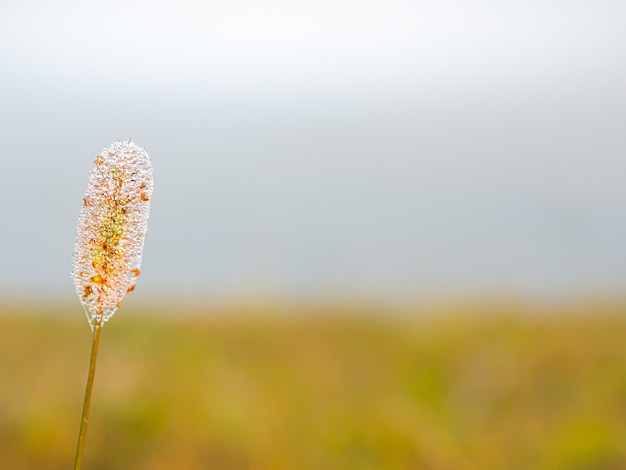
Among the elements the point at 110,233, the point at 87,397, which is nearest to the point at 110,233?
the point at 110,233

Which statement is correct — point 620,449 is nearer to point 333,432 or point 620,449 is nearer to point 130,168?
point 333,432

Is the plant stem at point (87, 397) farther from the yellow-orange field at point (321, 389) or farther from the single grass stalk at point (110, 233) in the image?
the yellow-orange field at point (321, 389)

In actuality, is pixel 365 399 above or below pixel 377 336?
below

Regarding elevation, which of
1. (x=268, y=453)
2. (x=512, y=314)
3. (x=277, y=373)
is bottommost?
(x=268, y=453)

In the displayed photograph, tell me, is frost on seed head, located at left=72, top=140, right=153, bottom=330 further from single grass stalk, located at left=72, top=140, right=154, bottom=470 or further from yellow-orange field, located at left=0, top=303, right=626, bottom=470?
yellow-orange field, located at left=0, top=303, right=626, bottom=470

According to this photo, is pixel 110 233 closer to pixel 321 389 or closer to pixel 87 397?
pixel 87 397

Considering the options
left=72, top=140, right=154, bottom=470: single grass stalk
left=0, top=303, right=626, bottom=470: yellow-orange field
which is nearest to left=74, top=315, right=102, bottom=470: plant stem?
left=72, top=140, right=154, bottom=470: single grass stalk

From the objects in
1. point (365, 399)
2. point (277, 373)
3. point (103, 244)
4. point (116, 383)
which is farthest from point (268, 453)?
point (103, 244)
